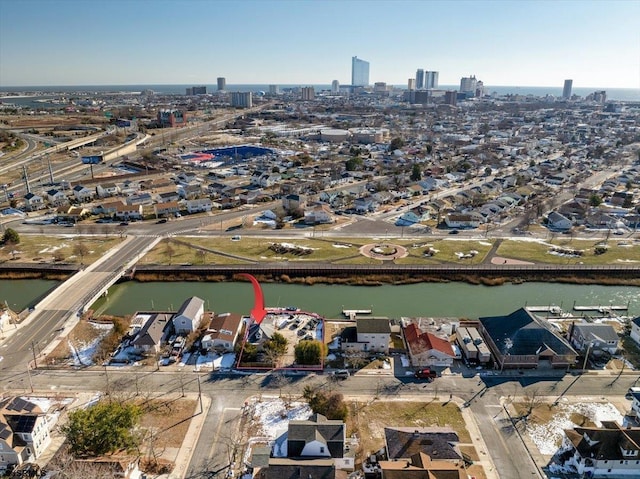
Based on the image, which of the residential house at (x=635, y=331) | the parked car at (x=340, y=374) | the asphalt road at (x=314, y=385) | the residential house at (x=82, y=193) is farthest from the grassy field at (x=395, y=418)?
the residential house at (x=82, y=193)

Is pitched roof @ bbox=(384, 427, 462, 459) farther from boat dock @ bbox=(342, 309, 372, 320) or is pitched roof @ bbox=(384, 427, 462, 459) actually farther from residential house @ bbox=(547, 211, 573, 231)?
residential house @ bbox=(547, 211, 573, 231)

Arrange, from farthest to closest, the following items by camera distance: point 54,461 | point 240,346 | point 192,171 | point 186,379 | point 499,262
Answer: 1. point 192,171
2. point 499,262
3. point 240,346
4. point 186,379
5. point 54,461

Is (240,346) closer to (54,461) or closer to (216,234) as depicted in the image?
(54,461)

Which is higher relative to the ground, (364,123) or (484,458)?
(364,123)

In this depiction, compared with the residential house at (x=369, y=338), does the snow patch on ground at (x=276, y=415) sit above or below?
below

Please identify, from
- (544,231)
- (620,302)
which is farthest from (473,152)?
(620,302)

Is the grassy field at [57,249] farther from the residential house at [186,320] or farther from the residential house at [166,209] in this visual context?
the residential house at [186,320]
